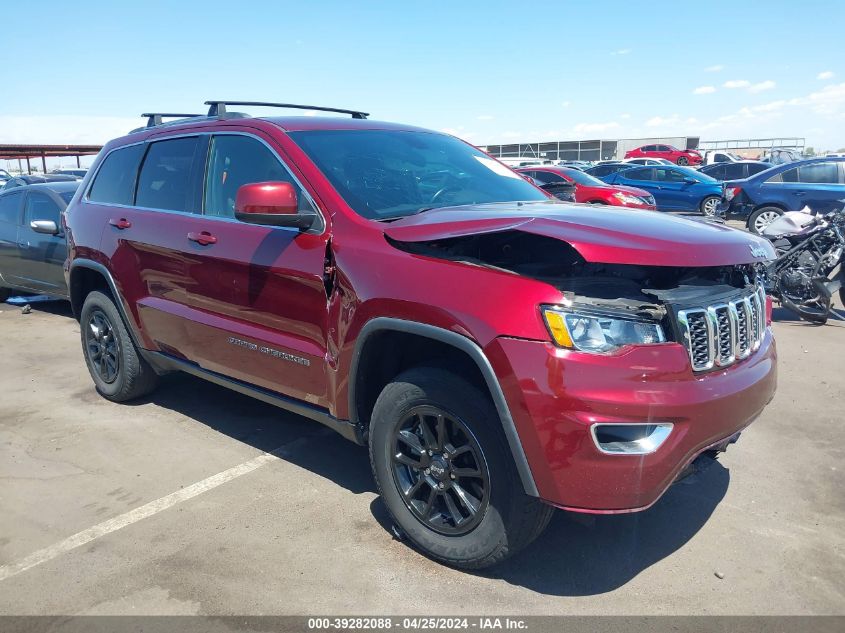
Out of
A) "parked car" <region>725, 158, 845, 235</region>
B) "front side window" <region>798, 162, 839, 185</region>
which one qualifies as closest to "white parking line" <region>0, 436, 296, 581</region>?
"parked car" <region>725, 158, 845, 235</region>

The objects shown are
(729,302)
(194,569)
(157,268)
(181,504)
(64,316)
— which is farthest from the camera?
(64,316)

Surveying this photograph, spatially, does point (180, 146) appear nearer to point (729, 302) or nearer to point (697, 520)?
point (729, 302)

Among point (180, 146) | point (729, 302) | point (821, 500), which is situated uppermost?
point (180, 146)

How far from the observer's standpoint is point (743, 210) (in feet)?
47.9

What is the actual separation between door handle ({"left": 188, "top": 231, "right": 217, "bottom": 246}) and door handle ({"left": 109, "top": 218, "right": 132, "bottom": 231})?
32.2 inches

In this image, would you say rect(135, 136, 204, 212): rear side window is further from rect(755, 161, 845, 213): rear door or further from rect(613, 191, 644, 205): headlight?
rect(755, 161, 845, 213): rear door

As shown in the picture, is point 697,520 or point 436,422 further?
point 697,520

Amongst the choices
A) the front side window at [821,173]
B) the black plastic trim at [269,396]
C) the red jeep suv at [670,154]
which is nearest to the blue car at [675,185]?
the front side window at [821,173]

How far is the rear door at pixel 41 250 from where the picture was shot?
8.20 meters

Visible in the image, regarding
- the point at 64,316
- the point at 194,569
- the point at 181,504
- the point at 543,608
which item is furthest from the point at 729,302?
the point at 64,316

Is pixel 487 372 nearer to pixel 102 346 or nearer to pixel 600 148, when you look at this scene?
pixel 102 346

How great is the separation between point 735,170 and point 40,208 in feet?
69.5

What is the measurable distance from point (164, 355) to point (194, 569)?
6.12 feet

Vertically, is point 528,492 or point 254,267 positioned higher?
point 254,267
